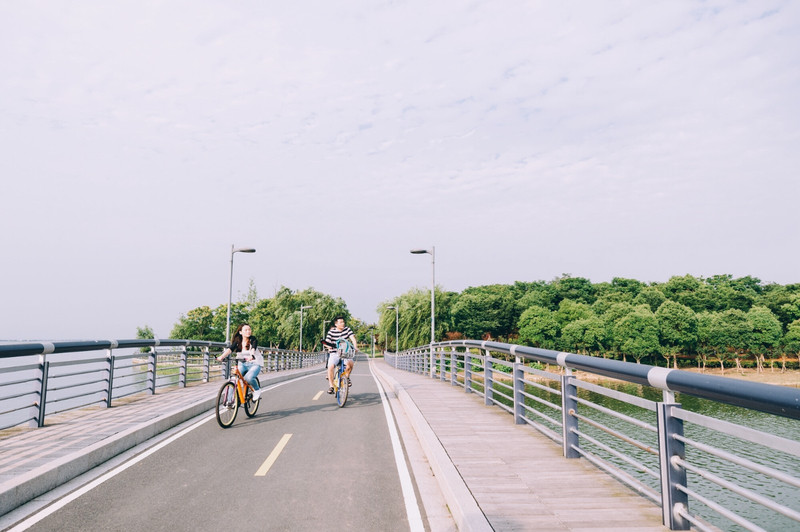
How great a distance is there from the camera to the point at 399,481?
18.9 ft

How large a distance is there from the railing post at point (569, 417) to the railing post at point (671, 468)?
2120 millimetres

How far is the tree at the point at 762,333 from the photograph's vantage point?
75875 mm

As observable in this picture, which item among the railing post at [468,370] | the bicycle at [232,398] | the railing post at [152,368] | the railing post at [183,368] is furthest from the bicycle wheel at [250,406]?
the railing post at [183,368]

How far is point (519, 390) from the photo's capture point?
26.8 ft

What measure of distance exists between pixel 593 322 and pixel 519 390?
81368mm

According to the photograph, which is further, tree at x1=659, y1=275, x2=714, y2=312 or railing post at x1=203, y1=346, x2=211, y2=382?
tree at x1=659, y1=275, x2=714, y2=312

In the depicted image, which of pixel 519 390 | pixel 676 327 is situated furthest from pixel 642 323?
pixel 519 390

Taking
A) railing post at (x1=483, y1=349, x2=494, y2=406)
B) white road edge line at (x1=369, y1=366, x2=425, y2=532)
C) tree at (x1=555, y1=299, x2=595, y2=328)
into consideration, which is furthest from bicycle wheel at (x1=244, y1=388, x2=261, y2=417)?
tree at (x1=555, y1=299, x2=595, y2=328)

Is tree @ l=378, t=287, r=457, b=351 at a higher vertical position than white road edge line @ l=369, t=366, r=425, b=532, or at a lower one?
higher

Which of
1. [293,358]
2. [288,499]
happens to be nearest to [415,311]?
[293,358]

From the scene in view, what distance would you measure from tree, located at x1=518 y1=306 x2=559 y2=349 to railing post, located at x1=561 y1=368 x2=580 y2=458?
273 ft

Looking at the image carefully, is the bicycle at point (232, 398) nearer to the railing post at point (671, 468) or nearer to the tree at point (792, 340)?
the railing post at point (671, 468)

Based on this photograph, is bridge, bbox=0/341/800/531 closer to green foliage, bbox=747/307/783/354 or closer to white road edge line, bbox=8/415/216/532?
white road edge line, bbox=8/415/216/532

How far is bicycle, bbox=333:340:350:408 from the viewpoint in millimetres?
11148
